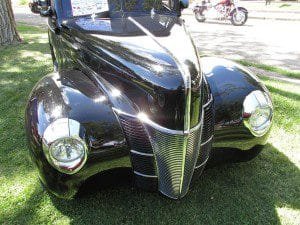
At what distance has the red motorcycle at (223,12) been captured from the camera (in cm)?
1370

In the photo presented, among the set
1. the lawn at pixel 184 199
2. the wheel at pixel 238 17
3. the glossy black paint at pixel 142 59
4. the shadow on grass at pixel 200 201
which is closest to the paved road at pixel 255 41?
the wheel at pixel 238 17

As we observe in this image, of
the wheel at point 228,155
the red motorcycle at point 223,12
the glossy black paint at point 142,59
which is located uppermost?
the glossy black paint at point 142,59

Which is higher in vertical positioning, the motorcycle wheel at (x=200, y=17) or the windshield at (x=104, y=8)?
the windshield at (x=104, y=8)

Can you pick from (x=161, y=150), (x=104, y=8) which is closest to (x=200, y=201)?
(x=161, y=150)

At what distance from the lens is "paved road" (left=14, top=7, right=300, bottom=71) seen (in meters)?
8.59

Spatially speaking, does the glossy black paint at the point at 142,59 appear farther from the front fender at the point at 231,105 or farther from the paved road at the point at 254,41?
the paved road at the point at 254,41

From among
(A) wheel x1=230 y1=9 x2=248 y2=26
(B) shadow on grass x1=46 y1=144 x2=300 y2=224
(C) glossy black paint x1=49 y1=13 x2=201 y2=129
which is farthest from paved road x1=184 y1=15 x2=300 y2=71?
(C) glossy black paint x1=49 y1=13 x2=201 y2=129

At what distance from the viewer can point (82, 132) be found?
2.60 meters

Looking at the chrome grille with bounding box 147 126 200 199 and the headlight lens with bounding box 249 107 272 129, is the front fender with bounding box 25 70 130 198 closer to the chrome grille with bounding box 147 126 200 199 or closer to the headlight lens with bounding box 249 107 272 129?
the chrome grille with bounding box 147 126 200 199

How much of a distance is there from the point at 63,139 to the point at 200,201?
1384 mm

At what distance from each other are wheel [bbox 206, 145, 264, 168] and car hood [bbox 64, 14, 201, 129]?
1.78 feet

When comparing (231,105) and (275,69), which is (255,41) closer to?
(275,69)

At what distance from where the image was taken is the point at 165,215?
3.09 metres

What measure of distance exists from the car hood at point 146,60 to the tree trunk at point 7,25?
6.05 meters
